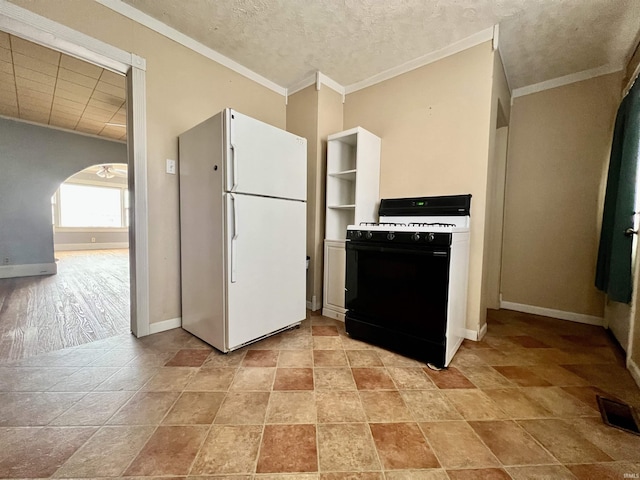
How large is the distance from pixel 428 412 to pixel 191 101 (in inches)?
116

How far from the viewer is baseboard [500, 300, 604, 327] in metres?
2.59

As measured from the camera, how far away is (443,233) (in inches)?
65.1

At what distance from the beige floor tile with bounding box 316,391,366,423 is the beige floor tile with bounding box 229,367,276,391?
331mm

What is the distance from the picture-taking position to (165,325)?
225 centimetres

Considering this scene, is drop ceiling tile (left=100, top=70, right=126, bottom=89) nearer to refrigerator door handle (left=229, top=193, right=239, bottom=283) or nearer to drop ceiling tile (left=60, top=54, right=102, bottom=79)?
drop ceiling tile (left=60, top=54, right=102, bottom=79)

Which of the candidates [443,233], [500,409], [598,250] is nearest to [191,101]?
[443,233]

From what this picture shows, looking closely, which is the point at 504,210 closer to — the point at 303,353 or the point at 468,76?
the point at 468,76

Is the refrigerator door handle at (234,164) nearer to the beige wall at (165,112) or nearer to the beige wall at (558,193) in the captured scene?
the beige wall at (165,112)

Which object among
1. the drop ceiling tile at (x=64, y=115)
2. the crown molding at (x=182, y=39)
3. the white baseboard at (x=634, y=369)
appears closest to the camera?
the white baseboard at (x=634, y=369)

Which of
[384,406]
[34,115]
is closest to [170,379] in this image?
[384,406]

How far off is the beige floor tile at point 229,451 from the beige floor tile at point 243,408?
0.04 metres

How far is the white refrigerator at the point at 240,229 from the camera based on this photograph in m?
1.77

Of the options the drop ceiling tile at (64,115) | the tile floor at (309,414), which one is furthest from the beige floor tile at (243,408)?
the drop ceiling tile at (64,115)

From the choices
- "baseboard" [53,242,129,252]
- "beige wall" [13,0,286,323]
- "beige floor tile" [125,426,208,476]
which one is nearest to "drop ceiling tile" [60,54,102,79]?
"beige wall" [13,0,286,323]
